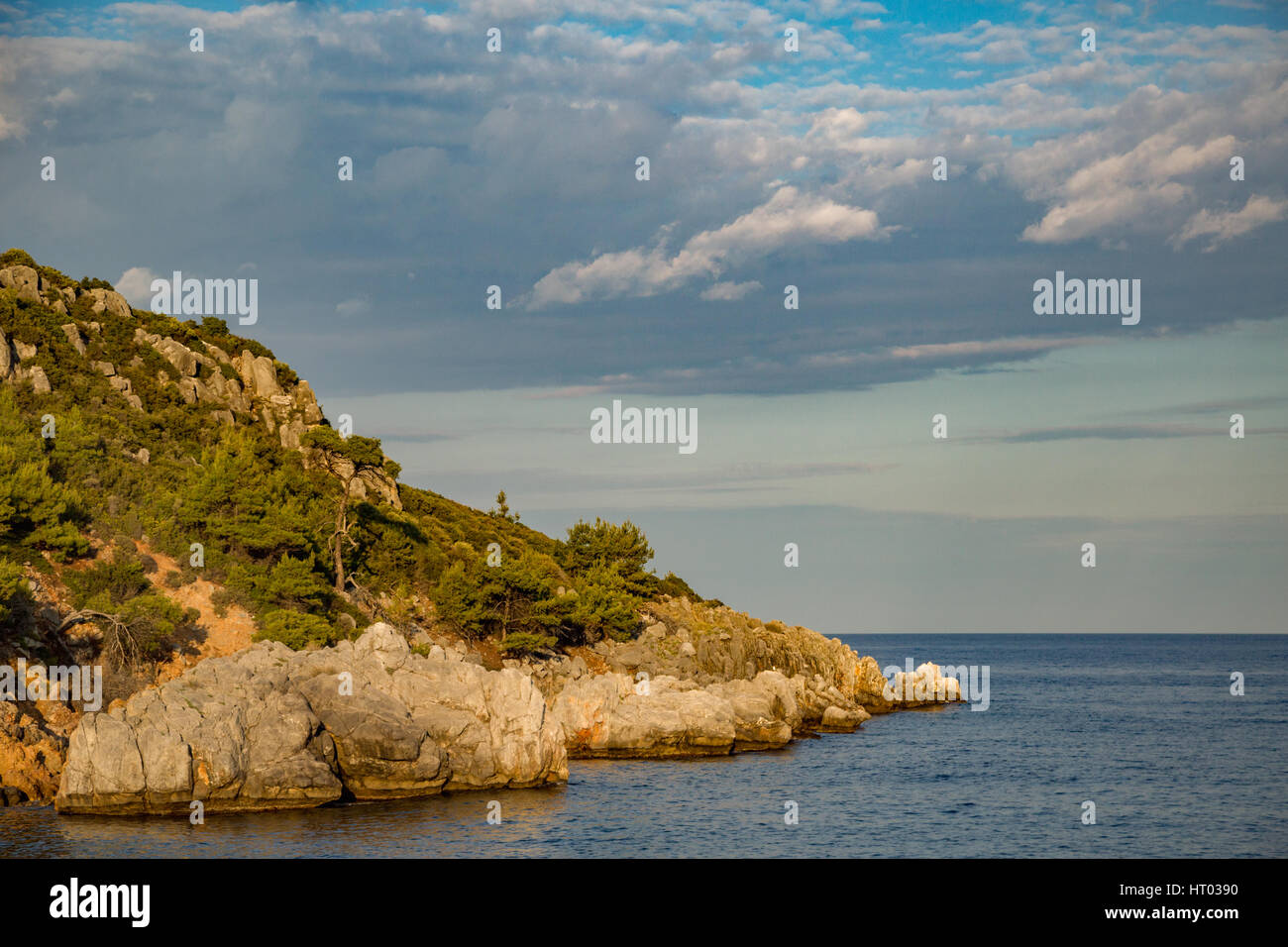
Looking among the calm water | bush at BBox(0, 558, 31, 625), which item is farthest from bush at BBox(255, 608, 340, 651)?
the calm water

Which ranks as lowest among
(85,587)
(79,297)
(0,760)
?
(0,760)

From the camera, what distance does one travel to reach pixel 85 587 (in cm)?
4284

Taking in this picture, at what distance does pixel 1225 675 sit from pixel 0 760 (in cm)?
12424

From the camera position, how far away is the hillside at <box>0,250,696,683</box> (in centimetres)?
4247

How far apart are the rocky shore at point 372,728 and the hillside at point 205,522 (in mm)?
A: 4180

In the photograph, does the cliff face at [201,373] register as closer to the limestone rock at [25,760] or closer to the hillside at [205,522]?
the hillside at [205,522]

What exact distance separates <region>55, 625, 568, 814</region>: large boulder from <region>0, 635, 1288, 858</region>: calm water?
1.02 metres

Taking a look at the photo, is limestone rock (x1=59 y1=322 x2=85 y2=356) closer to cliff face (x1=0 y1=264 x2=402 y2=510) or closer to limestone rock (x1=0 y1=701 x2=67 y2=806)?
cliff face (x1=0 y1=264 x2=402 y2=510)

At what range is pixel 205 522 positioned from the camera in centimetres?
5122

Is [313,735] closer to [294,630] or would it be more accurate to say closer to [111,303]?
[294,630]

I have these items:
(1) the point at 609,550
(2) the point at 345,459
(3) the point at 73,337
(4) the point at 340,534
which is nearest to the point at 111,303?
(3) the point at 73,337

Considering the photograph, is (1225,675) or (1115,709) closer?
(1115,709)

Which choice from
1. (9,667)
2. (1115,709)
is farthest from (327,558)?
(1115,709)
